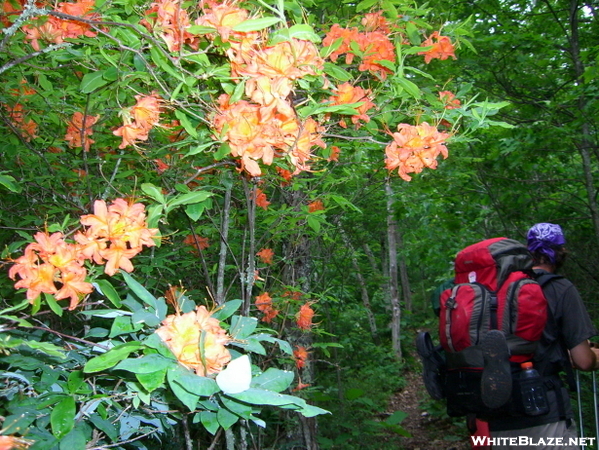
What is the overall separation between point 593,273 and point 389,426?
3.00 m

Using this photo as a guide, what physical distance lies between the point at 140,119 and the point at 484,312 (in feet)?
5.89

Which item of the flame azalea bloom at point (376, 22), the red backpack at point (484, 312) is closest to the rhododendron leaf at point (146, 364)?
the flame azalea bloom at point (376, 22)

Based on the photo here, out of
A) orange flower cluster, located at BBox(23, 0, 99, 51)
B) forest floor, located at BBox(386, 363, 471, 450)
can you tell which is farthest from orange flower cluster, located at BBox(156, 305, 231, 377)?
forest floor, located at BBox(386, 363, 471, 450)

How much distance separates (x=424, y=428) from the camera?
718 cm

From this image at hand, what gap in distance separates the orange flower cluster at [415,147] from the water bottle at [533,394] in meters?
1.28

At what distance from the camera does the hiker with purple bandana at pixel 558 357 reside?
2334mm

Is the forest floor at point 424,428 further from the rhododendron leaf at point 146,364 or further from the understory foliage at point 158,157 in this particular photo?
the rhododendron leaf at point 146,364

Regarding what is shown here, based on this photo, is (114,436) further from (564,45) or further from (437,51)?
(564,45)

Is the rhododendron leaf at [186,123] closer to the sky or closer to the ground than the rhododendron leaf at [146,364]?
closer to the sky

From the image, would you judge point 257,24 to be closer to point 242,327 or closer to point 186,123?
point 186,123

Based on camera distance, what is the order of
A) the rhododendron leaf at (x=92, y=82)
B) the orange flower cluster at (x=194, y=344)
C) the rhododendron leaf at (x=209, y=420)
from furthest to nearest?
the rhododendron leaf at (x=92, y=82)
the rhododendron leaf at (x=209, y=420)
the orange flower cluster at (x=194, y=344)

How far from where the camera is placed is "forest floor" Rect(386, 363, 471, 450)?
6.39m

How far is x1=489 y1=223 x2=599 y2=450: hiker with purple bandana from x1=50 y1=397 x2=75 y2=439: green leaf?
207 cm

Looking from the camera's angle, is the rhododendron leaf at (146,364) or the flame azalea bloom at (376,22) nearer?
the rhododendron leaf at (146,364)
